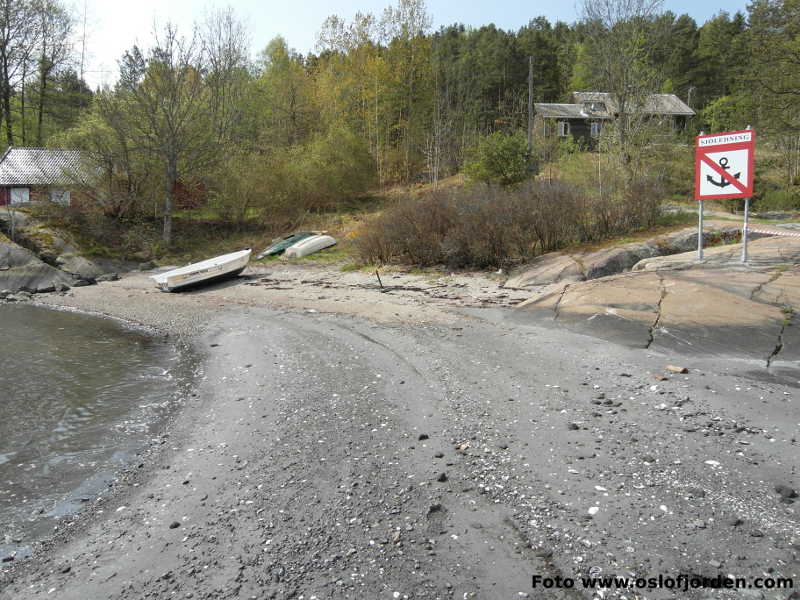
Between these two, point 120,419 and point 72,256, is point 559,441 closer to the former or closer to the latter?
point 120,419

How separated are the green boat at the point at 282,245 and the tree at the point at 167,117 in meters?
6.19

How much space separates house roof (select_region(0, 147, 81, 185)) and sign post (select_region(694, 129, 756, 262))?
87.1 feet

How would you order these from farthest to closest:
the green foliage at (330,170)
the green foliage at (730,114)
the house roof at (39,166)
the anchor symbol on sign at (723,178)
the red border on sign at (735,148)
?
the green foliage at (730,114) < the green foliage at (330,170) < the house roof at (39,166) < the anchor symbol on sign at (723,178) < the red border on sign at (735,148)

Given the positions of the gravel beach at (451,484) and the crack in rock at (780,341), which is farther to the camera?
the crack in rock at (780,341)

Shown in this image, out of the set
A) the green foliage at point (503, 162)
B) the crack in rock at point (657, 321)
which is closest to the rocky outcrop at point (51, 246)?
the green foliage at point (503, 162)

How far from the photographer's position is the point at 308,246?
74.7 ft

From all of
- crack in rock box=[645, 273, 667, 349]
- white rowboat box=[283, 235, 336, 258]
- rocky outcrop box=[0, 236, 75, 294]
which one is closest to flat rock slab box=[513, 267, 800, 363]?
crack in rock box=[645, 273, 667, 349]

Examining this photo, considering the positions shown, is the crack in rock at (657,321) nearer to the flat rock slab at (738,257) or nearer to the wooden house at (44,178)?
the flat rock slab at (738,257)

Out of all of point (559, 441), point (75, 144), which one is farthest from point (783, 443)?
point (75, 144)

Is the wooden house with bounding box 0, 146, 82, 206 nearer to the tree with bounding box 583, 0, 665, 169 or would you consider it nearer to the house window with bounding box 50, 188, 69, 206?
the house window with bounding box 50, 188, 69, 206

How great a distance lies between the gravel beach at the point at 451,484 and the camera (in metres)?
3.63

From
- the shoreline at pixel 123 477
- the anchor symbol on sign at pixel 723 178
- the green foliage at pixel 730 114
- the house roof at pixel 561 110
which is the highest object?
the house roof at pixel 561 110

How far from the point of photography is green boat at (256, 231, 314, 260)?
23.5 meters

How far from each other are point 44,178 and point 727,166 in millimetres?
28524
